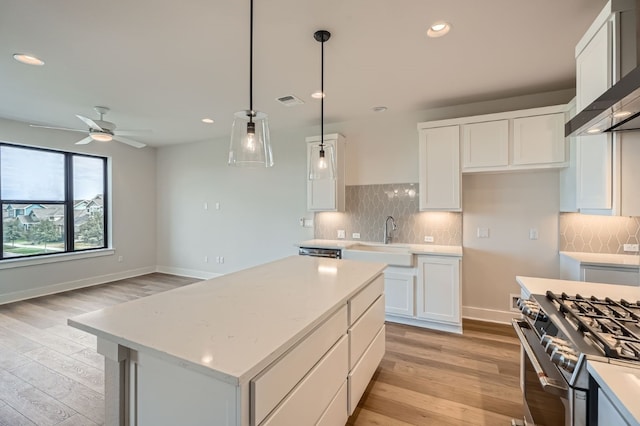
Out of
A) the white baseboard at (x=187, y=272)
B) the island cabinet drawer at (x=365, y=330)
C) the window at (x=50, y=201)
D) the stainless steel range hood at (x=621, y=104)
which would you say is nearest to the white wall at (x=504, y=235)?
the stainless steel range hood at (x=621, y=104)

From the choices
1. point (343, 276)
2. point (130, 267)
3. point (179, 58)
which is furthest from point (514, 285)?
point (130, 267)

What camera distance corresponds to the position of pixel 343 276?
2021mm

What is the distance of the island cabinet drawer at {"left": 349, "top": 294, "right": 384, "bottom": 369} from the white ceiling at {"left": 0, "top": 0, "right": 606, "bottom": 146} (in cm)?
209

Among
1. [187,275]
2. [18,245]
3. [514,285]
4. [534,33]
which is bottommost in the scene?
[187,275]

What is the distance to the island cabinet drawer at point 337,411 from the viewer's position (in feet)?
4.66

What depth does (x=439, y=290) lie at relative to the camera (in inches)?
129

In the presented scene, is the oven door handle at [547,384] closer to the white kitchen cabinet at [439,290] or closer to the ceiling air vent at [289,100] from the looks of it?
the white kitchen cabinet at [439,290]

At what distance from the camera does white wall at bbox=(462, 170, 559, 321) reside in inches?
129

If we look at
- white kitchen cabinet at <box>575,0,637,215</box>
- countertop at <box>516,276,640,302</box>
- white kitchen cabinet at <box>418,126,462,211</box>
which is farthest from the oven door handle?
white kitchen cabinet at <box>418,126,462,211</box>

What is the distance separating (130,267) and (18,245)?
5.67 feet

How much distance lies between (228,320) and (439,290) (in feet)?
9.00

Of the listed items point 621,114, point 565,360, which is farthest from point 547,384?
point 621,114

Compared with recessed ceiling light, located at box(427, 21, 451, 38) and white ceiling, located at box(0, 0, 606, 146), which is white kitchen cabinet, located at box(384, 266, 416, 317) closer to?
white ceiling, located at box(0, 0, 606, 146)

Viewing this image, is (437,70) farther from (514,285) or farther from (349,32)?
(514,285)
